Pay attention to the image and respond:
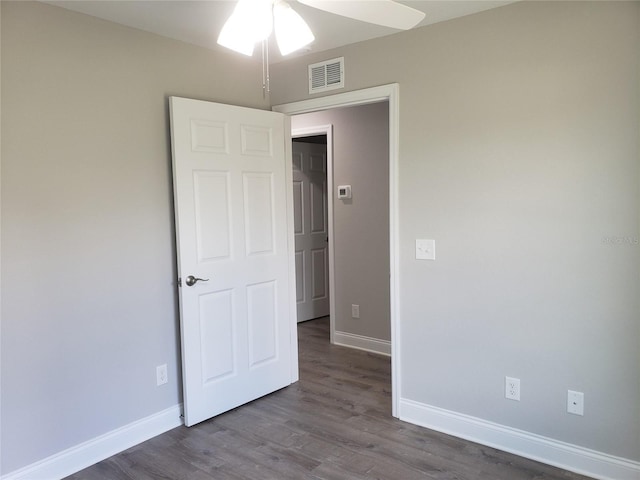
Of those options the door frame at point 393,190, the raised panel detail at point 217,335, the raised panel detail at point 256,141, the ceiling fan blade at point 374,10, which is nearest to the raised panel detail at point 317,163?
the raised panel detail at point 256,141

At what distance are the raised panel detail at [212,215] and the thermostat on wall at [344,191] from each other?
1533 millimetres

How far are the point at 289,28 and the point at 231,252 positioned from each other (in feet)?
5.27

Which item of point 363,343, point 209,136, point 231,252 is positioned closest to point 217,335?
point 231,252

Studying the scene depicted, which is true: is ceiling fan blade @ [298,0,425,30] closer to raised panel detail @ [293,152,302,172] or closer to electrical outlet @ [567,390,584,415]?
electrical outlet @ [567,390,584,415]

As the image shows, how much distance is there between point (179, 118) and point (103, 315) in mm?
1194

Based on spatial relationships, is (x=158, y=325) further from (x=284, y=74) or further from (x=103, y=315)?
(x=284, y=74)

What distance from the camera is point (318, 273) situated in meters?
5.57

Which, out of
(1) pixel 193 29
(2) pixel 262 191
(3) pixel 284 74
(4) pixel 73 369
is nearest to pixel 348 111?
(3) pixel 284 74

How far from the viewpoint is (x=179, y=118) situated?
2842mm

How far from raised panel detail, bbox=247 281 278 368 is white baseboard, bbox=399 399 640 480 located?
995mm

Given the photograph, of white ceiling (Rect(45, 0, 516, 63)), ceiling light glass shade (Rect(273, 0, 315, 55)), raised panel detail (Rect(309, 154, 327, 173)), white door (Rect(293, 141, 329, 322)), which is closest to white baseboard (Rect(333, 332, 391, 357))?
white door (Rect(293, 141, 329, 322))

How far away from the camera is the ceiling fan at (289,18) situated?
169 centimetres

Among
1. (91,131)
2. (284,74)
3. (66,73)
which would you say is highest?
(284,74)

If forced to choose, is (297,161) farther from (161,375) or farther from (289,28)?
(289,28)
